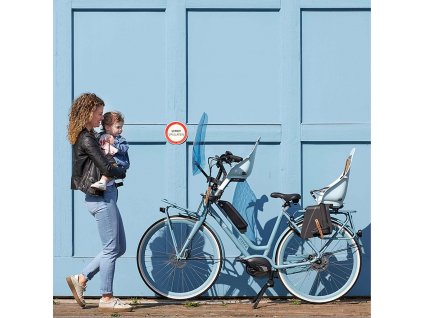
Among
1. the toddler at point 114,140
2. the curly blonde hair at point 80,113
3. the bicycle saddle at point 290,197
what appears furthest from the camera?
the bicycle saddle at point 290,197

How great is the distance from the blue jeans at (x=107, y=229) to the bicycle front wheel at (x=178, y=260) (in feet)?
1.09

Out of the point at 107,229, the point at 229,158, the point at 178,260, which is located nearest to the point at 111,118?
the point at 107,229

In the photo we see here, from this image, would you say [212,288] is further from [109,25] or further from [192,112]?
[109,25]

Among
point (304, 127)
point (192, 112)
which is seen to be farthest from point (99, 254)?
point (304, 127)

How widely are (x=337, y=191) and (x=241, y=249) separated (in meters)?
0.88

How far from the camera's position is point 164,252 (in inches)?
326

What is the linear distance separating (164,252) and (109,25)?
1.91 metres

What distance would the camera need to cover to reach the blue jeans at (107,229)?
7684mm

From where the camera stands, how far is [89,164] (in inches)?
301

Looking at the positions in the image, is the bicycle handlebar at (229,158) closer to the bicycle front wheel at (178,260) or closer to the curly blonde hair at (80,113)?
the bicycle front wheel at (178,260)

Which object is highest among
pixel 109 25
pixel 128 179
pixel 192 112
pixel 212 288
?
pixel 109 25

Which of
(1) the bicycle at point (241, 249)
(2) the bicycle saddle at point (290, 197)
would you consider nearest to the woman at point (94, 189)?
(1) the bicycle at point (241, 249)

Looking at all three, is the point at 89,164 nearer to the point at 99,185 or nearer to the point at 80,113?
the point at 99,185

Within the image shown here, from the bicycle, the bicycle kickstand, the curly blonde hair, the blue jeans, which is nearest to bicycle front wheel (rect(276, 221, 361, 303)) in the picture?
the bicycle
